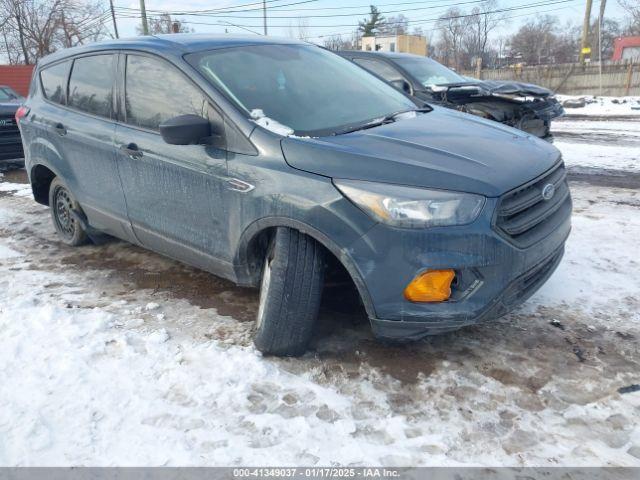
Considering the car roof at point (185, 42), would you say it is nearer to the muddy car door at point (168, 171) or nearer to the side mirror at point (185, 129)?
the muddy car door at point (168, 171)

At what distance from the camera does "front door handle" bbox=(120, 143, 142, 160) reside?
141 inches

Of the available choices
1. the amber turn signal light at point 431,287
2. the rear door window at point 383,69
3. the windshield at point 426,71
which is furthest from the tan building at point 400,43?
the amber turn signal light at point 431,287

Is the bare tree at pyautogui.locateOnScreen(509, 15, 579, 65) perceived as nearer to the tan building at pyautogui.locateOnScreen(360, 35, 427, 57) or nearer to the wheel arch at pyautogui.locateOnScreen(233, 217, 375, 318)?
the tan building at pyautogui.locateOnScreen(360, 35, 427, 57)

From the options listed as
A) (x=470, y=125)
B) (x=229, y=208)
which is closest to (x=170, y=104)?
(x=229, y=208)

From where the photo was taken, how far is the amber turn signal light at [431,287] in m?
2.51

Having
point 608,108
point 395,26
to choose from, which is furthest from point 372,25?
point 608,108

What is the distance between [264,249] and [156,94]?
1.32m

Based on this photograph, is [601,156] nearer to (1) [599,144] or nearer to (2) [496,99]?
(1) [599,144]

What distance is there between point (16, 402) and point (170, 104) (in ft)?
6.28

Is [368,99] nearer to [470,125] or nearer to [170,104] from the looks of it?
[470,125]

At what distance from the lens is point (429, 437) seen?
2.39m

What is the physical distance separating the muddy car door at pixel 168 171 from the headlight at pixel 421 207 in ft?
3.33

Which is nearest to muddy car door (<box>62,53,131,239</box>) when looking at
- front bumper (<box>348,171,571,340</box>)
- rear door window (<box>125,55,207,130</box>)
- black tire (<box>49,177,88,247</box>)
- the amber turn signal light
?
rear door window (<box>125,55,207,130</box>)

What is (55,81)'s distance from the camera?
4613 mm
